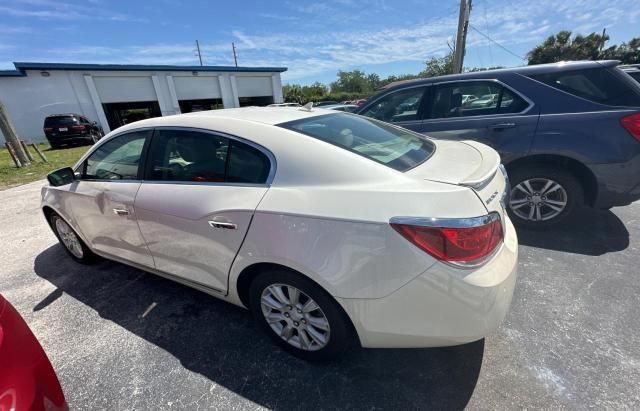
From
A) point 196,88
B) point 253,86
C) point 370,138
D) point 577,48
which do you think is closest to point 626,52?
point 577,48

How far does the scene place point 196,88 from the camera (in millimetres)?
23766

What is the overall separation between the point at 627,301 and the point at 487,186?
5.92 ft

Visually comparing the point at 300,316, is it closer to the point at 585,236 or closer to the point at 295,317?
the point at 295,317

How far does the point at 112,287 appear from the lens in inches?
117

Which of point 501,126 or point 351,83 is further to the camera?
point 351,83

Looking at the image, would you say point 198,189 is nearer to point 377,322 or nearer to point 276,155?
point 276,155

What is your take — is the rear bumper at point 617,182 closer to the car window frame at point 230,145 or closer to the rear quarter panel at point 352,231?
the rear quarter panel at point 352,231

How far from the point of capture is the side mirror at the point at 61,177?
2.86 meters

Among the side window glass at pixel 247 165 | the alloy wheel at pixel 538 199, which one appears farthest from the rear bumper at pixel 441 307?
the alloy wheel at pixel 538 199

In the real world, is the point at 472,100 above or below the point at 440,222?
above

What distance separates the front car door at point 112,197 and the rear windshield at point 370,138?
1385mm

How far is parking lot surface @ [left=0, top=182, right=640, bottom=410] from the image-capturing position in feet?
5.72

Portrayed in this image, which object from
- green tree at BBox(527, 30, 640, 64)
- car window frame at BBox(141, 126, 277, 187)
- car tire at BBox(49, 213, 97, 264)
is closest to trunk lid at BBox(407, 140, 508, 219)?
car window frame at BBox(141, 126, 277, 187)

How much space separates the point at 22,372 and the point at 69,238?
269 centimetres
